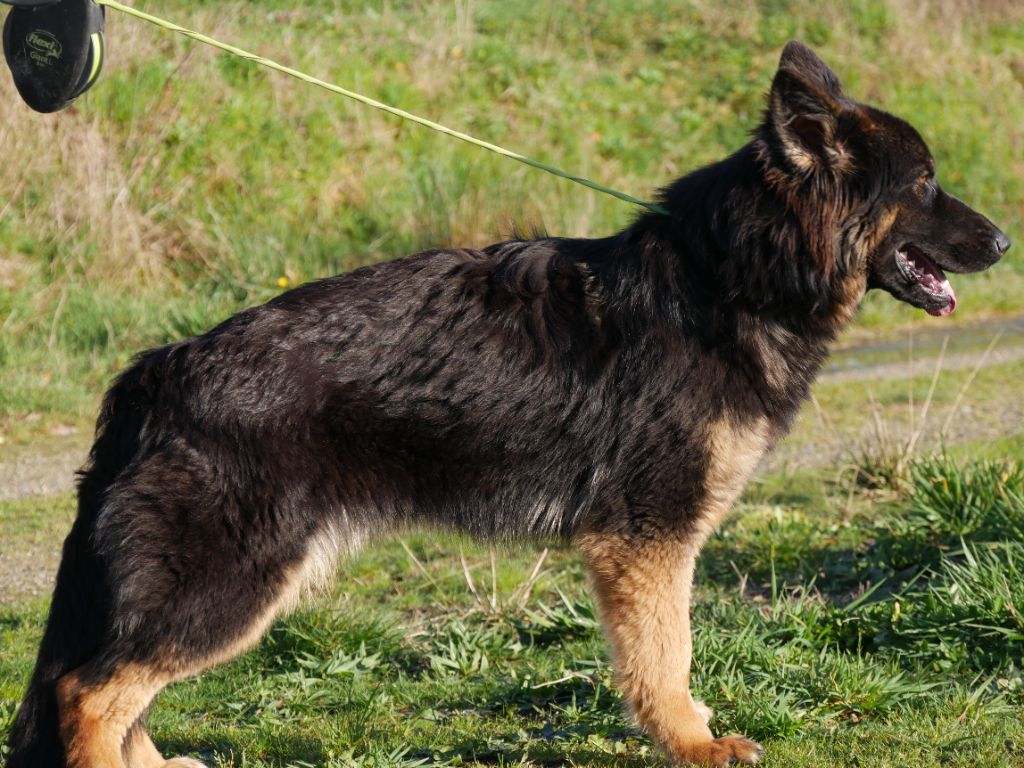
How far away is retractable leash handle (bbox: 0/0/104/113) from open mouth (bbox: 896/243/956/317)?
2833mm

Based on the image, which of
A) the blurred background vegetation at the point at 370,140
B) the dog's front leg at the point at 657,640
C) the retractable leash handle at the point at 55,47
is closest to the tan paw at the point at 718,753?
the dog's front leg at the point at 657,640

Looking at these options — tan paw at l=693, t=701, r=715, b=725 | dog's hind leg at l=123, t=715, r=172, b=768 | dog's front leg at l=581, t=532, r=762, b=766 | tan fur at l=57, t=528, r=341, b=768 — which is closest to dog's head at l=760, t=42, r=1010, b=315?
dog's front leg at l=581, t=532, r=762, b=766

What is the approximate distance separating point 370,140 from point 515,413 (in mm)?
9627

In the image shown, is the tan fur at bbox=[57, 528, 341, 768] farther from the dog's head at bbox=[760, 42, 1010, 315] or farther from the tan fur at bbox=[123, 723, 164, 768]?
the dog's head at bbox=[760, 42, 1010, 315]

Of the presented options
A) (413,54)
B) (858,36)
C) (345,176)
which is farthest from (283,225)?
(858,36)

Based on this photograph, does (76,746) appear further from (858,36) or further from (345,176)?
(858,36)

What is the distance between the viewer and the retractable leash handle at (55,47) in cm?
379

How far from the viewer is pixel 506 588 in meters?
5.61

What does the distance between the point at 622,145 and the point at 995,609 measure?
10855 mm

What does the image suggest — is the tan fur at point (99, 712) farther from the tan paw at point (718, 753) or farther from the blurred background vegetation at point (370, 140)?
the blurred background vegetation at point (370, 140)

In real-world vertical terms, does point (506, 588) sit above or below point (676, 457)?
below

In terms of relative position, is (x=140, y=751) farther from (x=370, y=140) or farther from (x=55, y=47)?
(x=370, y=140)

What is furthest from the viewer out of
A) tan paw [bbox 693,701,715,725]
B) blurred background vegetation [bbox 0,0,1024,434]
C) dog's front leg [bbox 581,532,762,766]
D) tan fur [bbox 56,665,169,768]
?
blurred background vegetation [bbox 0,0,1024,434]

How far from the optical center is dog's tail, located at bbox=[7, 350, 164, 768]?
3.54 m
